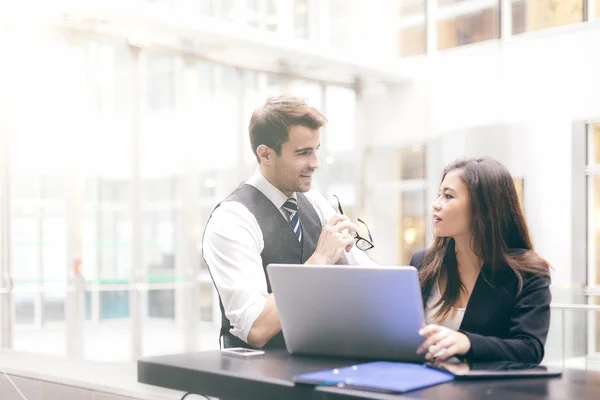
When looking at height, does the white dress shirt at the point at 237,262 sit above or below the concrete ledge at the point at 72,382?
above

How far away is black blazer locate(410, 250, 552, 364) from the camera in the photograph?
6.27ft

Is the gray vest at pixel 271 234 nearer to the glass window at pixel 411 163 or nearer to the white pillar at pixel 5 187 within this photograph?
the white pillar at pixel 5 187

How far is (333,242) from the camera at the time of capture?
85.4 inches

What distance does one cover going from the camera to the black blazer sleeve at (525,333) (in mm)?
1784

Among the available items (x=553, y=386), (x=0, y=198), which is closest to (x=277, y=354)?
(x=553, y=386)

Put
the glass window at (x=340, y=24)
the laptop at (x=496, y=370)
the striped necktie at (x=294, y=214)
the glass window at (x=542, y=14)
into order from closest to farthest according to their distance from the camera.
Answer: the laptop at (x=496, y=370)
the striped necktie at (x=294, y=214)
the glass window at (x=542, y=14)
the glass window at (x=340, y=24)

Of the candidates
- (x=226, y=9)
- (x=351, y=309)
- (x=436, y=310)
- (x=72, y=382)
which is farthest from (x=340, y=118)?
(x=351, y=309)

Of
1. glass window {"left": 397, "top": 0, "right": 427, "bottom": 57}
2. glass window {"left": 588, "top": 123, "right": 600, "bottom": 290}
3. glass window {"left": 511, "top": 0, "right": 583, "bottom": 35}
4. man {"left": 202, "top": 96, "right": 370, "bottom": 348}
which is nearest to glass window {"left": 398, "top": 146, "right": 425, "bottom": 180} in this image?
glass window {"left": 397, "top": 0, "right": 427, "bottom": 57}

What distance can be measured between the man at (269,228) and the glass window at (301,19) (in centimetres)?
689

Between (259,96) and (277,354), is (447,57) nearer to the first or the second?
(259,96)

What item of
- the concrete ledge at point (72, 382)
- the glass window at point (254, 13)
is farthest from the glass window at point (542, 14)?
the concrete ledge at point (72, 382)

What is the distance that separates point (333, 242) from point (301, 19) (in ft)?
24.5

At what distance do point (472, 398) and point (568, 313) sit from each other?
17.4 feet

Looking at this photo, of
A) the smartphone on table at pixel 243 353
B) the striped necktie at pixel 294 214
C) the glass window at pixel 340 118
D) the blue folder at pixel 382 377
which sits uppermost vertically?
the glass window at pixel 340 118
